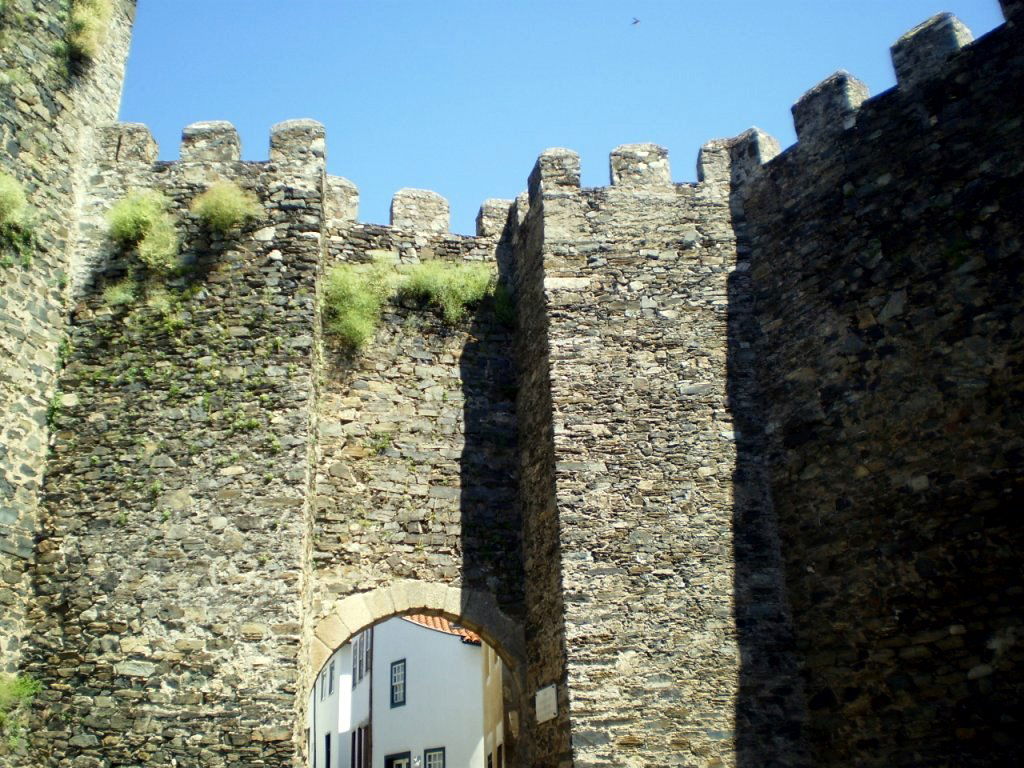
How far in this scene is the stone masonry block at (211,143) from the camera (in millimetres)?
9445

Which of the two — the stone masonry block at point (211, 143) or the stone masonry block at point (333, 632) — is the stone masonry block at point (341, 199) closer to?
the stone masonry block at point (211, 143)

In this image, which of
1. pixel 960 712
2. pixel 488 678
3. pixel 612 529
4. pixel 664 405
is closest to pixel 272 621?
pixel 612 529

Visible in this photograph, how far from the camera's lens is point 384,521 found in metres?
8.86

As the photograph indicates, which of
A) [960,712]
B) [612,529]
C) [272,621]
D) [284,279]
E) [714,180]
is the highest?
[714,180]

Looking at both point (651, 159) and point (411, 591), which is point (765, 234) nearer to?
point (651, 159)

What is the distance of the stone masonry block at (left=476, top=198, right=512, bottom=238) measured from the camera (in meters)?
10.5

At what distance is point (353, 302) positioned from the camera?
9.49 metres

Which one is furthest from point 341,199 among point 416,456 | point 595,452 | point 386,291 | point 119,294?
point 595,452

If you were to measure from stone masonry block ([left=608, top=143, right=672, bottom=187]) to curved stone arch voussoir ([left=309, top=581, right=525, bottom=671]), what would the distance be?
428 cm

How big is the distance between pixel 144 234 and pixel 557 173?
13.0 feet

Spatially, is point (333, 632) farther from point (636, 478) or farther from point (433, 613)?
point (636, 478)

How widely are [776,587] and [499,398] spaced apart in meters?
3.24

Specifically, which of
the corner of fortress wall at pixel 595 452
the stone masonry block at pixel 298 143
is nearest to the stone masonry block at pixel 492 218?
the corner of fortress wall at pixel 595 452

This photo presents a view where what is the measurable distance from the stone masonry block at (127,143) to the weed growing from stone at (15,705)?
4.78m
